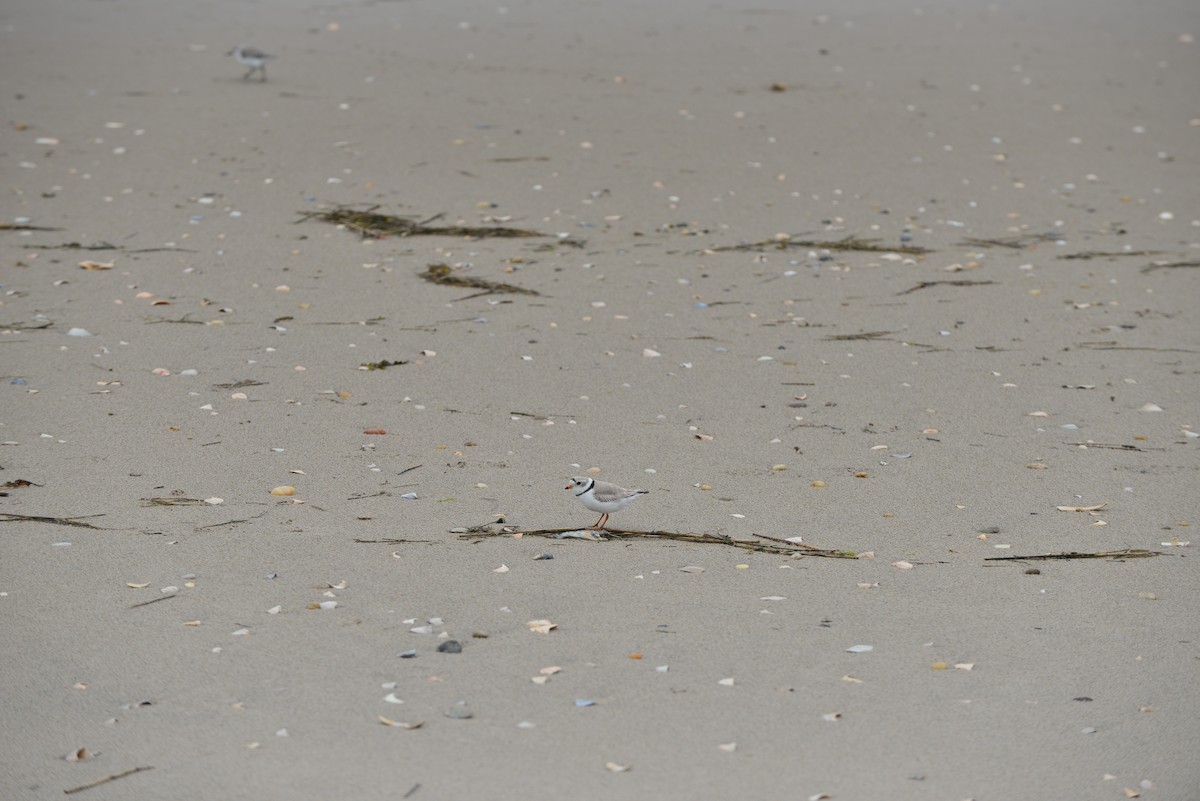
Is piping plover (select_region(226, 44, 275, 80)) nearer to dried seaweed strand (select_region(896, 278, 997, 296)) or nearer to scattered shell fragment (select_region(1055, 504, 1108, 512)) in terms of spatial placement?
dried seaweed strand (select_region(896, 278, 997, 296))

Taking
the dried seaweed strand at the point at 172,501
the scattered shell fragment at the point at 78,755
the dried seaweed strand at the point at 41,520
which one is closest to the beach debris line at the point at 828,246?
the dried seaweed strand at the point at 172,501

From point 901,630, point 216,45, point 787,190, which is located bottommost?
point 901,630

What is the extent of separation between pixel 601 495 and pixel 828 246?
4417 millimetres

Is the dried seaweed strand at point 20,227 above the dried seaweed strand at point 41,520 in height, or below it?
above

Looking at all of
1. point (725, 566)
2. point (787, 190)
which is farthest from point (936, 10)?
point (725, 566)

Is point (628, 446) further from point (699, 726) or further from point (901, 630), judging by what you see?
point (699, 726)

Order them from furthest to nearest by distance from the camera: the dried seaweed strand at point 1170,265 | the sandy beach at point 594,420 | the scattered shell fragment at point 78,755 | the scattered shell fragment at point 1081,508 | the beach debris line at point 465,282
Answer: the dried seaweed strand at point 1170,265 < the beach debris line at point 465,282 < the scattered shell fragment at point 1081,508 < the sandy beach at point 594,420 < the scattered shell fragment at point 78,755

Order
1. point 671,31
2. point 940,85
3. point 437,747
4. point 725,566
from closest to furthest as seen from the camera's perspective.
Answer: point 437,747 → point 725,566 → point 940,85 → point 671,31

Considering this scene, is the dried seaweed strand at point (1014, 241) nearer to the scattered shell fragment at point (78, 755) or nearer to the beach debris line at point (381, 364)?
the beach debris line at point (381, 364)

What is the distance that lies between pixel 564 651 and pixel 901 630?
1218 mm

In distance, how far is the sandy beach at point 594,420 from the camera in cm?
398

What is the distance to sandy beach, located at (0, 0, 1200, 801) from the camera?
3.98m

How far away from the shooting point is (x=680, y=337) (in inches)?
299

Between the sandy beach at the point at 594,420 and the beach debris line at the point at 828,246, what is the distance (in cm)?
4
